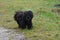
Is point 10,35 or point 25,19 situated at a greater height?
point 25,19

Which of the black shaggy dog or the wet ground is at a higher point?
the black shaggy dog

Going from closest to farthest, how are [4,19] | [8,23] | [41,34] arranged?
[41,34] → [8,23] → [4,19]

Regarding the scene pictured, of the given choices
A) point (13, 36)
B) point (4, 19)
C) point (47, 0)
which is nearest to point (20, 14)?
point (13, 36)

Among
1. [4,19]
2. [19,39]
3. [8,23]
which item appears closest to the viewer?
[19,39]

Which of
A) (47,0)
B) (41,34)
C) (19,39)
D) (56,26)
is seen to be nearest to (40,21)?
(56,26)

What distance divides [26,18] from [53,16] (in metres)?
4.07

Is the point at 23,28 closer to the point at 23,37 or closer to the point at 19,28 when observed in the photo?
the point at 19,28

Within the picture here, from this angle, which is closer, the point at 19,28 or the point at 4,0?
the point at 19,28

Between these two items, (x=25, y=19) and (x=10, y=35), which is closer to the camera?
(x=10, y=35)

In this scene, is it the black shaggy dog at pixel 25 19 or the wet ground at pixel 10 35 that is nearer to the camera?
the wet ground at pixel 10 35

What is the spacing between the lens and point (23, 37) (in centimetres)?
1153

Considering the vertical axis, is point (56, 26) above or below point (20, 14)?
below

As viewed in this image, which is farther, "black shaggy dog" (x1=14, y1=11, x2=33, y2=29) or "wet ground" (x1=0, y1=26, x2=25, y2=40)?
"black shaggy dog" (x1=14, y1=11, x2=33, y2=29)

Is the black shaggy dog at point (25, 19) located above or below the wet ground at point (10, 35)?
above
